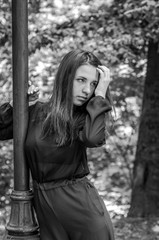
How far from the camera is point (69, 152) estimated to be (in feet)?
9.01

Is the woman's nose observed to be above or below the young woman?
above

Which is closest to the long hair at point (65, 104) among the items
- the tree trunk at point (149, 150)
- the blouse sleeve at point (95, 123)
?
the blouse sleeve at point (95, 123)

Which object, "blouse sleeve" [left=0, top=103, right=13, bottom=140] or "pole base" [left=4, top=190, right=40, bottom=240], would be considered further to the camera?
A: "blouse sleeve" [left=0, top=103, right=13, bottom=140]

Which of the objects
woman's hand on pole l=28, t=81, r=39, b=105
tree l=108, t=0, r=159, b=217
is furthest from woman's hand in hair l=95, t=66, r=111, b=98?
tree l=108, t=0, r=159, b=217

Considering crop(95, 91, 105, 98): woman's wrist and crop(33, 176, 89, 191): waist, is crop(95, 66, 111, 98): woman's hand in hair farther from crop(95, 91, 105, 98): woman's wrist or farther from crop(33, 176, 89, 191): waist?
crop(33, 176, 89, 191): waist

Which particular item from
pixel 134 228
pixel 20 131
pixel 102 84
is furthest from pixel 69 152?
pixel 134 228

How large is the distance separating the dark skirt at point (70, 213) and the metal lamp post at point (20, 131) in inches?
3.9

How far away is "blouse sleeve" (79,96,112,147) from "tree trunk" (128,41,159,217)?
470cm

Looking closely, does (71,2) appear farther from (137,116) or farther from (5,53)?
(137,116)

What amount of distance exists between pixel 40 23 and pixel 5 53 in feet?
2.28

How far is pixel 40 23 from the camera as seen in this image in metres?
7.64

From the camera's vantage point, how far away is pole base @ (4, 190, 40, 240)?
2.86 meters

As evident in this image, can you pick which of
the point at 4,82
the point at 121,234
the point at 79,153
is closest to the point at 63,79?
the point at 79,153

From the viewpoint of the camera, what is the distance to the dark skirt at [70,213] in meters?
2.77
